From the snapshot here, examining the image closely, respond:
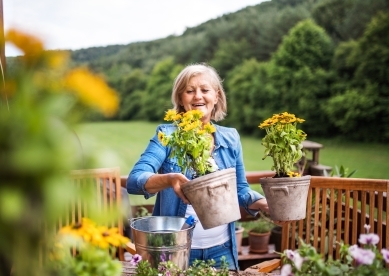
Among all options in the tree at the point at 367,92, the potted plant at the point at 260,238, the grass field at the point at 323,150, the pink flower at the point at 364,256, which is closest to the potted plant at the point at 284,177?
the pink flower at the point at 364,256

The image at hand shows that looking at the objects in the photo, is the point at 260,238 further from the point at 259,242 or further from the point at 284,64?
the point at 284,64

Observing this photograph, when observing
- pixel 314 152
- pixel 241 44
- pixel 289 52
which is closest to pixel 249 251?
pixel 314 152

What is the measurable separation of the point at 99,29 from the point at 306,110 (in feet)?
8.53

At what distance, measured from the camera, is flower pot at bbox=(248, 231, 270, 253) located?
3.24 meters

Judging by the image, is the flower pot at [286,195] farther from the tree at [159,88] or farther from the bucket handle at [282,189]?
the tree at [159,88]

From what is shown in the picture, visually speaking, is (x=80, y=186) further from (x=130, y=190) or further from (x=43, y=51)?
(x=130, y=190)

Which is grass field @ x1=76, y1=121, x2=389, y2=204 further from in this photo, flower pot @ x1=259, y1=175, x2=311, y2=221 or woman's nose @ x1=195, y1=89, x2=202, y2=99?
flower pot @ x1=259, y1=175, x2=311, y2=221

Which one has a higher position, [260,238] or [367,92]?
[367,92]

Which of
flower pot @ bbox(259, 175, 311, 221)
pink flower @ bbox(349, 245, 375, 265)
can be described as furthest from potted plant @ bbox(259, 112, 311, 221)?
pink flower @ bbox(349, 245, 375, 265)

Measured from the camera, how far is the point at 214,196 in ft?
3.95

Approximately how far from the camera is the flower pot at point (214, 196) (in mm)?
1185

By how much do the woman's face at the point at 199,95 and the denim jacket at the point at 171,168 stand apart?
0.11 meters

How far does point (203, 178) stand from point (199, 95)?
60cm

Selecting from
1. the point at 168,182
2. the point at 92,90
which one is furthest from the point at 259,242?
the point at 92,90
